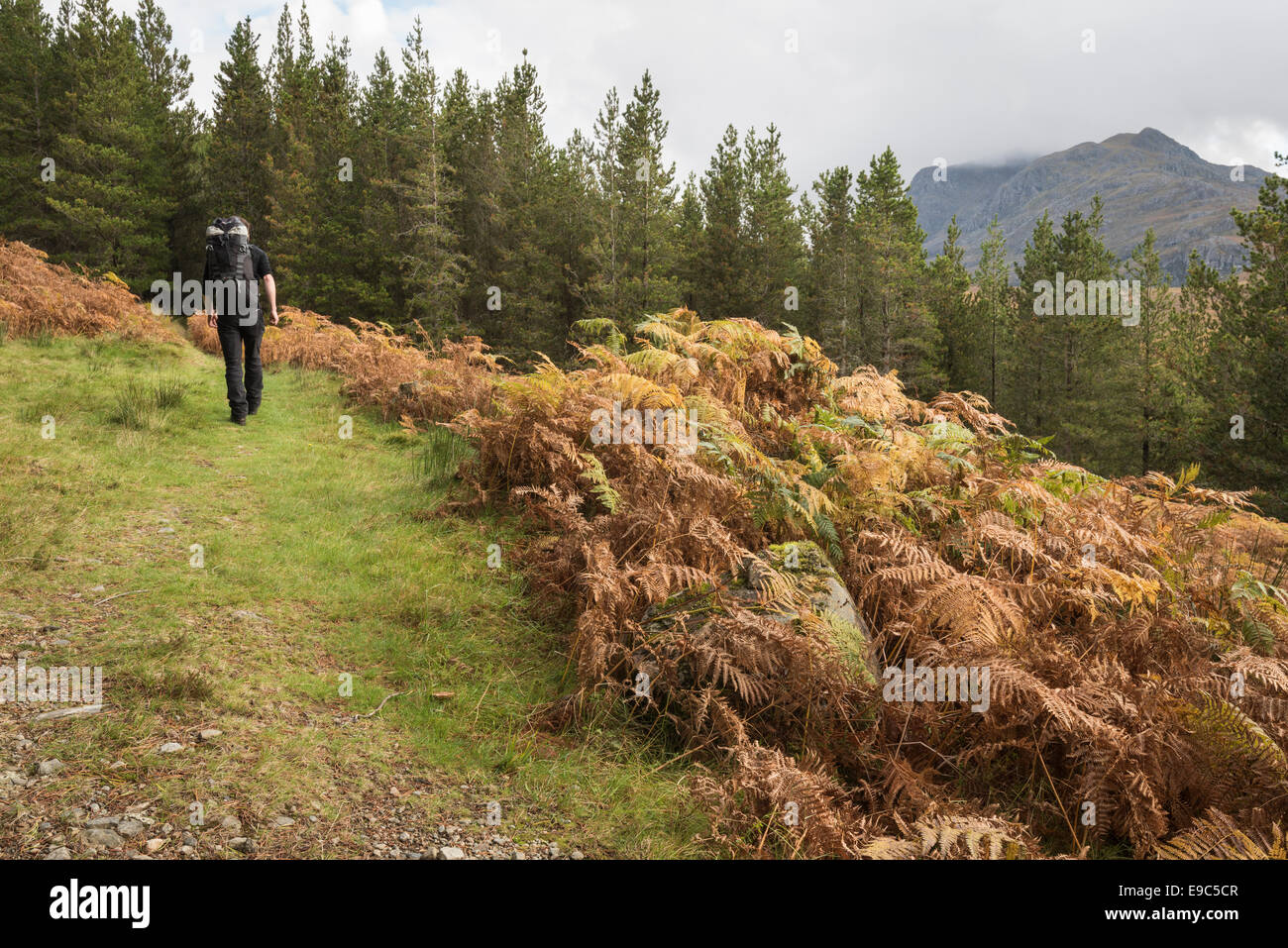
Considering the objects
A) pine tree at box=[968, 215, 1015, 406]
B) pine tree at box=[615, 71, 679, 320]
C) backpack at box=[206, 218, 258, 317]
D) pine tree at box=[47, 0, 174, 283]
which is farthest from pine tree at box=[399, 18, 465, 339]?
pine tree at box=[968, 215, 1015, 406]

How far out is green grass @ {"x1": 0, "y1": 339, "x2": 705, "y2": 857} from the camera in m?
2.99

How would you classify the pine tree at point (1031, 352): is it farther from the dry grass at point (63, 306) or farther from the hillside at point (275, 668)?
the hillside at point (275, 668)

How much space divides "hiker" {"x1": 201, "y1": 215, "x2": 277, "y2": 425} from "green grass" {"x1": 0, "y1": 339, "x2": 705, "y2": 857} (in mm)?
1032

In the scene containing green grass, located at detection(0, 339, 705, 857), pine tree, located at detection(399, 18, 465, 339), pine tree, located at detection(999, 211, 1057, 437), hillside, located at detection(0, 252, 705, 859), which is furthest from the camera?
pine tree, located at detection(999, 211, 1057, 437)

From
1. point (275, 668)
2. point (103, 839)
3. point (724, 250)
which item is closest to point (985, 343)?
point (724, 250)

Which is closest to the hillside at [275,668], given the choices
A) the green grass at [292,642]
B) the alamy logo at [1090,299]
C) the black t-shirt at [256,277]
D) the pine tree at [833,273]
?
the green grass at [292,642]

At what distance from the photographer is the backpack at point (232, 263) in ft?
25.9

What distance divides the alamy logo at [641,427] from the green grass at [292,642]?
1157mm

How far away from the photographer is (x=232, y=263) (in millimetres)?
7992

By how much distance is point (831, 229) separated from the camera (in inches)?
1391

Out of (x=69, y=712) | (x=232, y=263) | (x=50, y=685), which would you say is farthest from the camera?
(x=232, y=263)

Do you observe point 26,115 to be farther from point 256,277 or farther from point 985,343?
point 985,343
